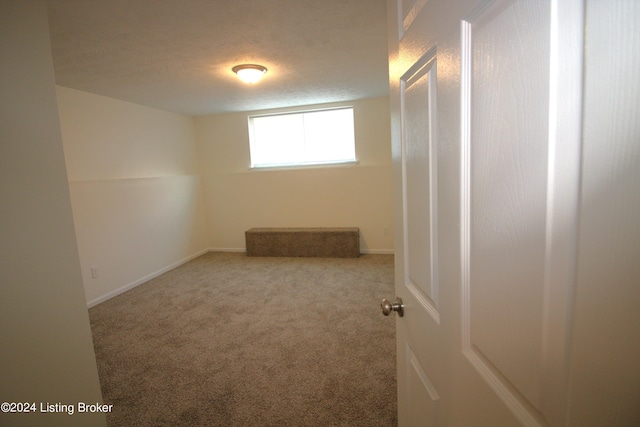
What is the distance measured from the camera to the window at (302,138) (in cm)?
495

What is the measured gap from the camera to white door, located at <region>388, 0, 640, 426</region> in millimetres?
274

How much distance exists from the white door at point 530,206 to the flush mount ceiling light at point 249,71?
2515 millimetres

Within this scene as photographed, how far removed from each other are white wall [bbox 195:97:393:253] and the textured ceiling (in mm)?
1140

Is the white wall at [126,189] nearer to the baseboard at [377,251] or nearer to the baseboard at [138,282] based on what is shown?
the baseboard at [138,282]

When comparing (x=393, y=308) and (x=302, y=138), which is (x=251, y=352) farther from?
(x=302, y=138)

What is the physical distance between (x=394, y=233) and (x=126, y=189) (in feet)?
13.3

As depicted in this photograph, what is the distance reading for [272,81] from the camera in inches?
138

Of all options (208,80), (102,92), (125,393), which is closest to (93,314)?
(125,393)

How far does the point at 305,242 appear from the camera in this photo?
485 cm

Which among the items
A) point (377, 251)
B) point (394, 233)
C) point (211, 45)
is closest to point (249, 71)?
point (211, 45)

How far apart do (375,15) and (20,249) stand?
236 centimetres

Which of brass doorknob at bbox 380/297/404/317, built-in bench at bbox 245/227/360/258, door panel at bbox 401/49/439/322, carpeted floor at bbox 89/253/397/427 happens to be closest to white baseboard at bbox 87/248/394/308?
carpeted floor at bbox 89/253/397/427

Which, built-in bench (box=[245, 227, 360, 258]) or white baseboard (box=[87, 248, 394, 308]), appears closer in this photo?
white baseboard (box=[87, 248, 394, 308])

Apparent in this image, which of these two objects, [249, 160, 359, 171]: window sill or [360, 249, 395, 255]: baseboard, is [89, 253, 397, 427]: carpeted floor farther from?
[249, 160, 359, 171]: window sill
